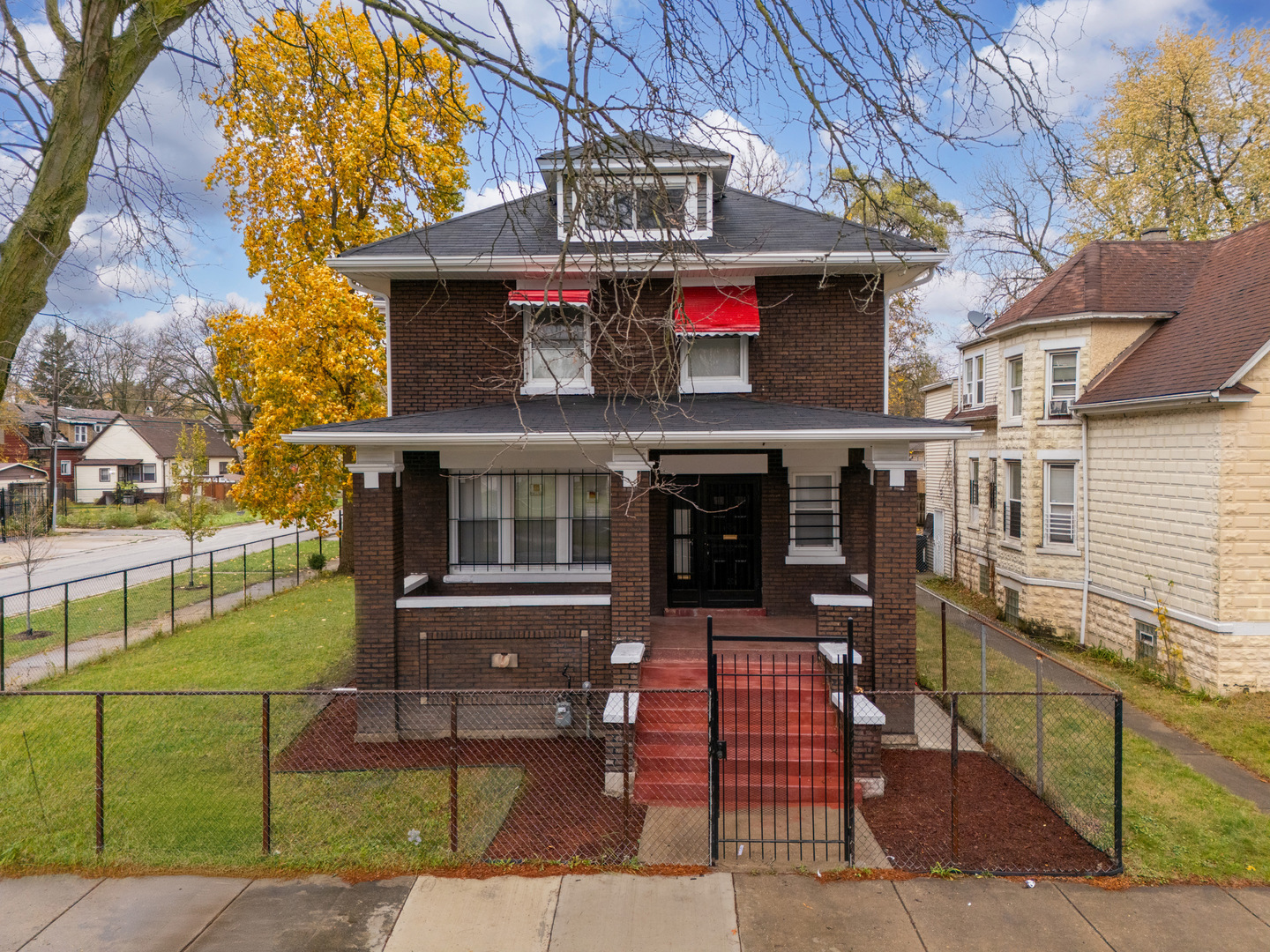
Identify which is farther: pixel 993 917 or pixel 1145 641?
pixel 1145 641

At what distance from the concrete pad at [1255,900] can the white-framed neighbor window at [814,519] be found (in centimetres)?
549

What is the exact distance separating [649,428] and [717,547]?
3.07m

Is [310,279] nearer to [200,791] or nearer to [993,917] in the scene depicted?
[200,791]

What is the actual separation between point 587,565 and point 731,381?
3414 millimetres

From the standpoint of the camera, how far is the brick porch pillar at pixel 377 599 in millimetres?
9180

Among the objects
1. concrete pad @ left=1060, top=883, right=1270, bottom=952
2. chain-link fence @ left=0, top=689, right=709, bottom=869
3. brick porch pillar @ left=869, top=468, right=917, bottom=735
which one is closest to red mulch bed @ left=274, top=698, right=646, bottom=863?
chain-link fence @ left=0, top=689, right=709, bottom=869

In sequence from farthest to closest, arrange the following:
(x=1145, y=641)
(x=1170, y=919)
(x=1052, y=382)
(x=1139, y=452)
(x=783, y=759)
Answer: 1. (x=1052, y=382)
2. (x=1139, y=452)
3. (x=1145, y=641)
4. (x=783, y=759)
5. (x=1170, y=919)

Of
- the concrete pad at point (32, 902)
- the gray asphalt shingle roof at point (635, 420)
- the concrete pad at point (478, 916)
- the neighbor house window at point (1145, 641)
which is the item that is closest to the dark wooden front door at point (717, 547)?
the gray asphalt shingle roof at point (635, 420)

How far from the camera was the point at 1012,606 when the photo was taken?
57.4ft

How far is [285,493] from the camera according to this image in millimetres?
19047

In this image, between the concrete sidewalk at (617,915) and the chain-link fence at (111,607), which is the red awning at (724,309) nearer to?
the concrete sidewalk at (617,915)

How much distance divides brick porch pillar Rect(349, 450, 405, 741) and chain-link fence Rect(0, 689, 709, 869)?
0.07 metres

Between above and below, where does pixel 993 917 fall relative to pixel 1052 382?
below

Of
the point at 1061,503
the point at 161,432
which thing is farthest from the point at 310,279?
the point at 161,432
